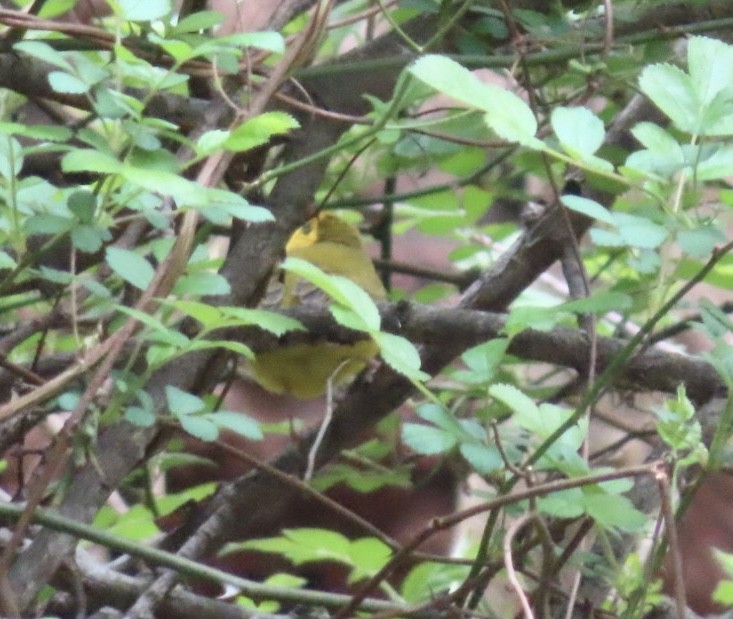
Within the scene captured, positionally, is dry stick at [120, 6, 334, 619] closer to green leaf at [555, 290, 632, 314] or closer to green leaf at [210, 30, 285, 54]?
green leaf at [210, 30, 285, 54]

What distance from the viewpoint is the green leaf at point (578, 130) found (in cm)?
41

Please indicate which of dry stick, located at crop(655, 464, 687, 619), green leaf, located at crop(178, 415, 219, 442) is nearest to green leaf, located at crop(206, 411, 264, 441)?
green leaf, located at crop(178, 415, 219, 442)

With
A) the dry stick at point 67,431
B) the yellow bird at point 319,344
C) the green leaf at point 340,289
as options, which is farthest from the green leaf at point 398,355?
the yellow bird at point 319,344

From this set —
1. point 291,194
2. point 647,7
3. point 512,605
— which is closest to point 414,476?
point 512,605

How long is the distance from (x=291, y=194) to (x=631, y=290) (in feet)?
0.82

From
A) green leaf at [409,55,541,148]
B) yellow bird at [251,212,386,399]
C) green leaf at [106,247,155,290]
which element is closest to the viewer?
green leaf at [409,55,541,148]

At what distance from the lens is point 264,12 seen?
37.9 inches

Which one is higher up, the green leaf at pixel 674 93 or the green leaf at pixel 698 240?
the green leaf at pixel 674 93

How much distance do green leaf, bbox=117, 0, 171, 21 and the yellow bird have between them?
0.31 meters

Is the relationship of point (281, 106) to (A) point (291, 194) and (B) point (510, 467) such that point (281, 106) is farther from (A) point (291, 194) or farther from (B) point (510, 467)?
(B) point (510, 467)

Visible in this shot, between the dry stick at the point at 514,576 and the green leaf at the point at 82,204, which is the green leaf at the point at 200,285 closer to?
the green leaf at the point at 82,204

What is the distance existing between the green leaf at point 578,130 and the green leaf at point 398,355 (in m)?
0.11

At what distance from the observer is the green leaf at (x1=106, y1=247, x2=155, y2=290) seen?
47 cm

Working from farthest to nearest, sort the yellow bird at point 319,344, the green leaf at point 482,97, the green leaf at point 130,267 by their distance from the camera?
the yellow bird at point 319,344 < the green leaf at point 130,267 < the green leaf at point 482,97
